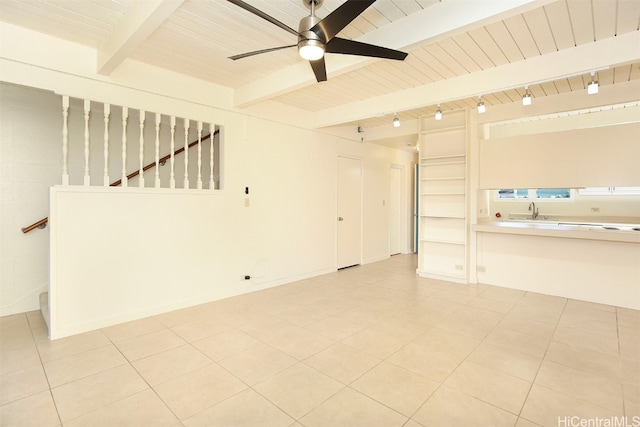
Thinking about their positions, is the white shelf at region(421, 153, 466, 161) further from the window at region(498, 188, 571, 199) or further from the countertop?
the window at region(498, 188, 571, 199)

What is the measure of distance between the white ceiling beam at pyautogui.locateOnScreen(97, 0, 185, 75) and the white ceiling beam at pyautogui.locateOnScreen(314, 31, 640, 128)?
2.88 m

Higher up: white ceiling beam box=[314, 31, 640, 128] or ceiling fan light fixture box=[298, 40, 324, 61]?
white ceiling beam box=[314, 31, 640, 128]

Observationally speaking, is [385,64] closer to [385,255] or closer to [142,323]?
[142,323]

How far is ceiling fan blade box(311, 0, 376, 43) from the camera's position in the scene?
65.8 inches

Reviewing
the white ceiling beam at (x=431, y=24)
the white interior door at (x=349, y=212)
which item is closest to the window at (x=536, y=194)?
the white interior door at (x=349, y=212)

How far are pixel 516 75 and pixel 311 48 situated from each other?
96.8 inches

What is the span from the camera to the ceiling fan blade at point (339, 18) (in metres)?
1.67

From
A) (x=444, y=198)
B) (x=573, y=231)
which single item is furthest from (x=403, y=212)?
(x=573, y=231)

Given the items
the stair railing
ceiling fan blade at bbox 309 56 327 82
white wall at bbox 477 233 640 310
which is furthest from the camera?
white wall at bbox 477 233 640 310

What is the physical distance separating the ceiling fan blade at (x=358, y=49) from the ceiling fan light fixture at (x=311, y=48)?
0.26ft

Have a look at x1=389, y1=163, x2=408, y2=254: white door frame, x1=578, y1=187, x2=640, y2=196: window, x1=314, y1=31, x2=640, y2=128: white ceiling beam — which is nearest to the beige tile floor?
x1=314, y1=31, x2=640, y2=128: white ceiling beam

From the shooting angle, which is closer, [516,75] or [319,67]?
[319,67]

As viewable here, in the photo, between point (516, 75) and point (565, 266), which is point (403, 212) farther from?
point (516, 75)

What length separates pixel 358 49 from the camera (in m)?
2.16
